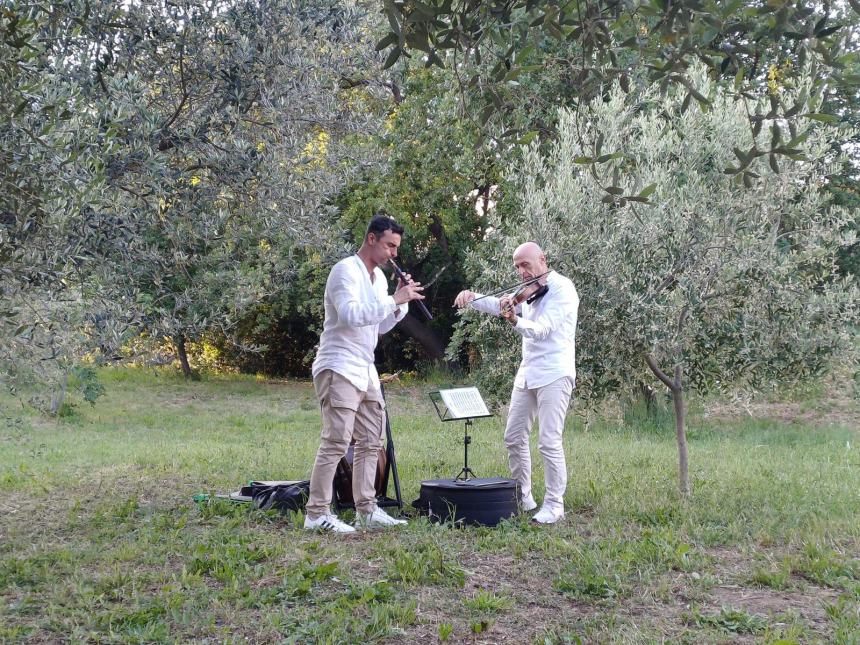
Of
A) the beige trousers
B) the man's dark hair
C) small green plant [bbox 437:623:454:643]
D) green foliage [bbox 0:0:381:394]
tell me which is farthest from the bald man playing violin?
small green plant [bbox 437:623:454:643]

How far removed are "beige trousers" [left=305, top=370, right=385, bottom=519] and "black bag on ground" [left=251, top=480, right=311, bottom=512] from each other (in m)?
0.55

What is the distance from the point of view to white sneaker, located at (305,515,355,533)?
626 cm

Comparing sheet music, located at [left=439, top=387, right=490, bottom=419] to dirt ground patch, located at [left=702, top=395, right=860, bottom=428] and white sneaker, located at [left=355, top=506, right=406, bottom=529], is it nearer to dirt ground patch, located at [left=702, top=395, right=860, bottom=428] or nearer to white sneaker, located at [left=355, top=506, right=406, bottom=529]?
white sneaker, located at [left=355, top=506, right=406, bottom=529]

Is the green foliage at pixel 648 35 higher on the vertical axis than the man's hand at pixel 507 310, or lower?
higher

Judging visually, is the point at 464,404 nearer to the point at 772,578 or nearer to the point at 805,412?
the point at 772,578

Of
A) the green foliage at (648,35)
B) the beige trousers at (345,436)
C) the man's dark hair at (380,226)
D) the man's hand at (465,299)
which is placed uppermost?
the green foliage at (648,35)

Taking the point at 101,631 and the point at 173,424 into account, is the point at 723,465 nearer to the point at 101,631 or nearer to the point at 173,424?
the point at 101,631

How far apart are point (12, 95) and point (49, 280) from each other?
1.30 meters

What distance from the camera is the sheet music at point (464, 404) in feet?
22.3

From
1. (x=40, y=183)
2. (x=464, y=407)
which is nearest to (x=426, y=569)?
(x=464, y=407)

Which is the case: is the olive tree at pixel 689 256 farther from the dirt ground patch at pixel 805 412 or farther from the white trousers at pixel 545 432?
the dirt ground patch at pixel 805 412

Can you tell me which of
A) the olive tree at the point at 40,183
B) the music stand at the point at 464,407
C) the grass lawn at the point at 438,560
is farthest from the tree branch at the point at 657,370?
the olive tree at the point at 40,183

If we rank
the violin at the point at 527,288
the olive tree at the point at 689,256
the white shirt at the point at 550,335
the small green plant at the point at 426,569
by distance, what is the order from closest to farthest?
the small green plant at the point at 426,569
the white shirt at the point at 550,335
the violin at the point at 527,288
the olive tree at the point at 689,256

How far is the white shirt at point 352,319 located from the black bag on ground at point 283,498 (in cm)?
124
